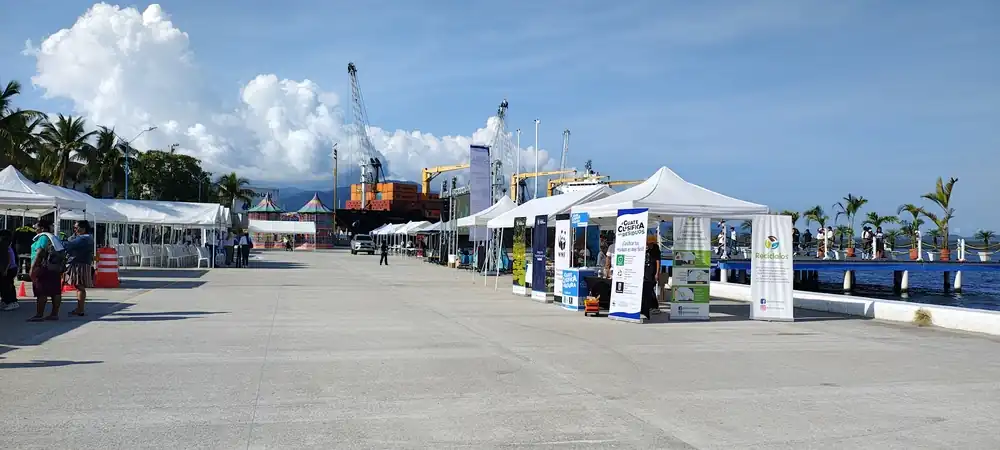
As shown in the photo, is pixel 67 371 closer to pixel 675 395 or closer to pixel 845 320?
pixel 675 395

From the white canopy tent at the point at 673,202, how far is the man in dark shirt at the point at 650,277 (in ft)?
2.40

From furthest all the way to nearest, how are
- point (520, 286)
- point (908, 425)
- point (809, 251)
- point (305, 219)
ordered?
point (305, 219) → point (809, 251) → point (520, 286) → point (908, 425)

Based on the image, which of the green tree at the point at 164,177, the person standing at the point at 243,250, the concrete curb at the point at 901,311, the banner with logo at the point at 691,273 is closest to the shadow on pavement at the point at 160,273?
the person standing at the point at 243,250

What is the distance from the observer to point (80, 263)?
14.7 metres

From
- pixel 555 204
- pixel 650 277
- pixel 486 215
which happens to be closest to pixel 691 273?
pixel 650 277

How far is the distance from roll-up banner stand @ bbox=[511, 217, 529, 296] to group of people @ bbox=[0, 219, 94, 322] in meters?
11.2

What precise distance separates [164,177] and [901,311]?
3149 inches

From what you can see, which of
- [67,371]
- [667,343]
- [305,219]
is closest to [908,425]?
[667,343]

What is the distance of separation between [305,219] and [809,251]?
7823 centimetres

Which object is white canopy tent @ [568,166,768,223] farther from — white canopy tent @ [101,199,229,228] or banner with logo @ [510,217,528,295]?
white canopy tent @ [101,199,229,228]

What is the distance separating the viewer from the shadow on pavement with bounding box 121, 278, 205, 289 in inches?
903

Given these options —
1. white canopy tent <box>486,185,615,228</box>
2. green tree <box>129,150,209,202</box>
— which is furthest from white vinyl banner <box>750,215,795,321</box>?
green tree <box>129,150,209,202</box>

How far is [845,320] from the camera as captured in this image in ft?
54.4

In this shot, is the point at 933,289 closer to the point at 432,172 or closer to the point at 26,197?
the point at 26,197
